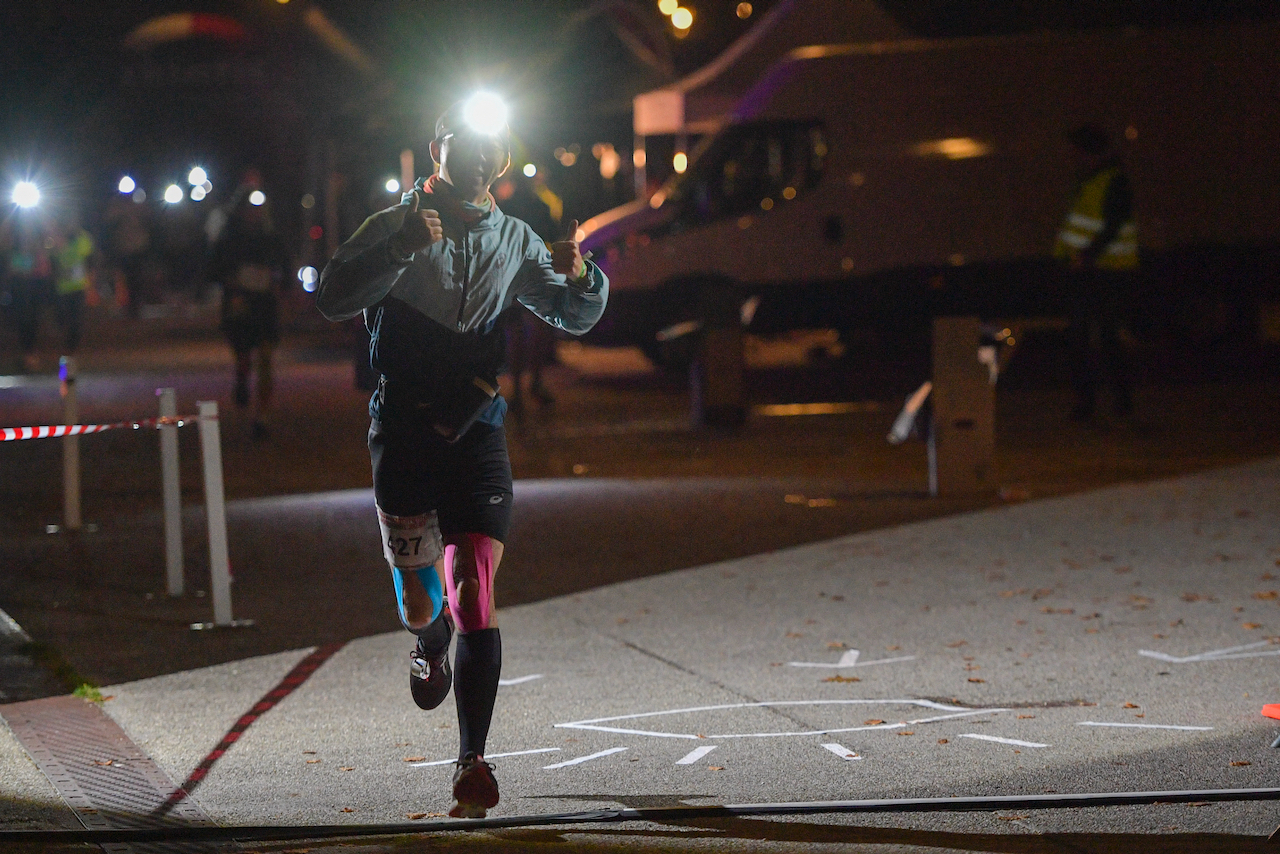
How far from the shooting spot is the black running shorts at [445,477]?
5.04m

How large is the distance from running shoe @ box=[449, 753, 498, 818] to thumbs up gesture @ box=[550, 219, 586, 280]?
1380 mm

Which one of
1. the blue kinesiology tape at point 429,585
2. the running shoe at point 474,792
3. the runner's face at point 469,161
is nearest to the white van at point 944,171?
the blue kinesiology tape at point 429,585

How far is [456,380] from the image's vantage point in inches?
198

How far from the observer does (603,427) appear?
15320 millimetres

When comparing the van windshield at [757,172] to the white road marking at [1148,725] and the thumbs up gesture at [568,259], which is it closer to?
the white road marking at [1148,725]

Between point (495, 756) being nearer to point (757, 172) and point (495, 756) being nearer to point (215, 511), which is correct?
point (215, 511)

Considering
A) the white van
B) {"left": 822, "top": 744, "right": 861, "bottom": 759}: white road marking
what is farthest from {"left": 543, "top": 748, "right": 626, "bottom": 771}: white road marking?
the white van

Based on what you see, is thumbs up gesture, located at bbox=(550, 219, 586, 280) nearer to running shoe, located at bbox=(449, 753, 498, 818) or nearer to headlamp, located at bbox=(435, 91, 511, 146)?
headlamp, located at bbox=(435, 91, 511, 146)

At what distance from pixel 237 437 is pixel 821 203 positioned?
671 cm

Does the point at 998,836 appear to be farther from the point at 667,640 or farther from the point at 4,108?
the point at 4,108

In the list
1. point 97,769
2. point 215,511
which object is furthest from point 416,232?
point 215,511

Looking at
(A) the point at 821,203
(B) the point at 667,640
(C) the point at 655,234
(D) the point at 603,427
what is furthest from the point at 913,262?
(B) the point at 667,640

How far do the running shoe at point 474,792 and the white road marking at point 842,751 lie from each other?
3.89 feet

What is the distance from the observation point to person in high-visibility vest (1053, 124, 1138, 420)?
46.3 ft
